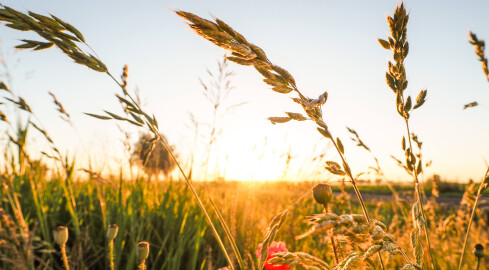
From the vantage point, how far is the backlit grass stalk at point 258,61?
0.61 metres

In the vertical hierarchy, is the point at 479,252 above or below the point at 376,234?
below

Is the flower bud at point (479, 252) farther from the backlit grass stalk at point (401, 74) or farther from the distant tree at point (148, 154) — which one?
the distant tree at point (148, 154)

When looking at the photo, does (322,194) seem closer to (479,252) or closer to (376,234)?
(376,234)

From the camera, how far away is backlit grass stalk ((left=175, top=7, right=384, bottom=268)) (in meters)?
0.61

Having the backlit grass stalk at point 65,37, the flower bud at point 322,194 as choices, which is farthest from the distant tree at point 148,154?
the flower bud at point 322,194

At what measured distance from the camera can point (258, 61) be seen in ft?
2.11

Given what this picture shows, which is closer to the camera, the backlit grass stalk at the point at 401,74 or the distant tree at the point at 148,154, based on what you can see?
the backlit grass stalk at the point at 401,74

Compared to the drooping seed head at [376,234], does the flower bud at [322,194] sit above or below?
above

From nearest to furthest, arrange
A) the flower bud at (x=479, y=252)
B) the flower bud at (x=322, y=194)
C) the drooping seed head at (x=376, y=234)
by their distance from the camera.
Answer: the drooping seed head at (x=376, y=234)
the flower bud at (x=322, y=194)
the flower bud at (x=479, y=252)

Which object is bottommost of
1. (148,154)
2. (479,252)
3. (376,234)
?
(479,252)

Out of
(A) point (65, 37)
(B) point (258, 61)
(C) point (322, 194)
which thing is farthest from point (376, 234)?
(A) point (65, 37)

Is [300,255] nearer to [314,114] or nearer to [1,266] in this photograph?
[314,114]

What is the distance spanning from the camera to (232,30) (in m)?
0.63

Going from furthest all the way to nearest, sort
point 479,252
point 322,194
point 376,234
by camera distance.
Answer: point 479,252
point 322,194
point 376,234
